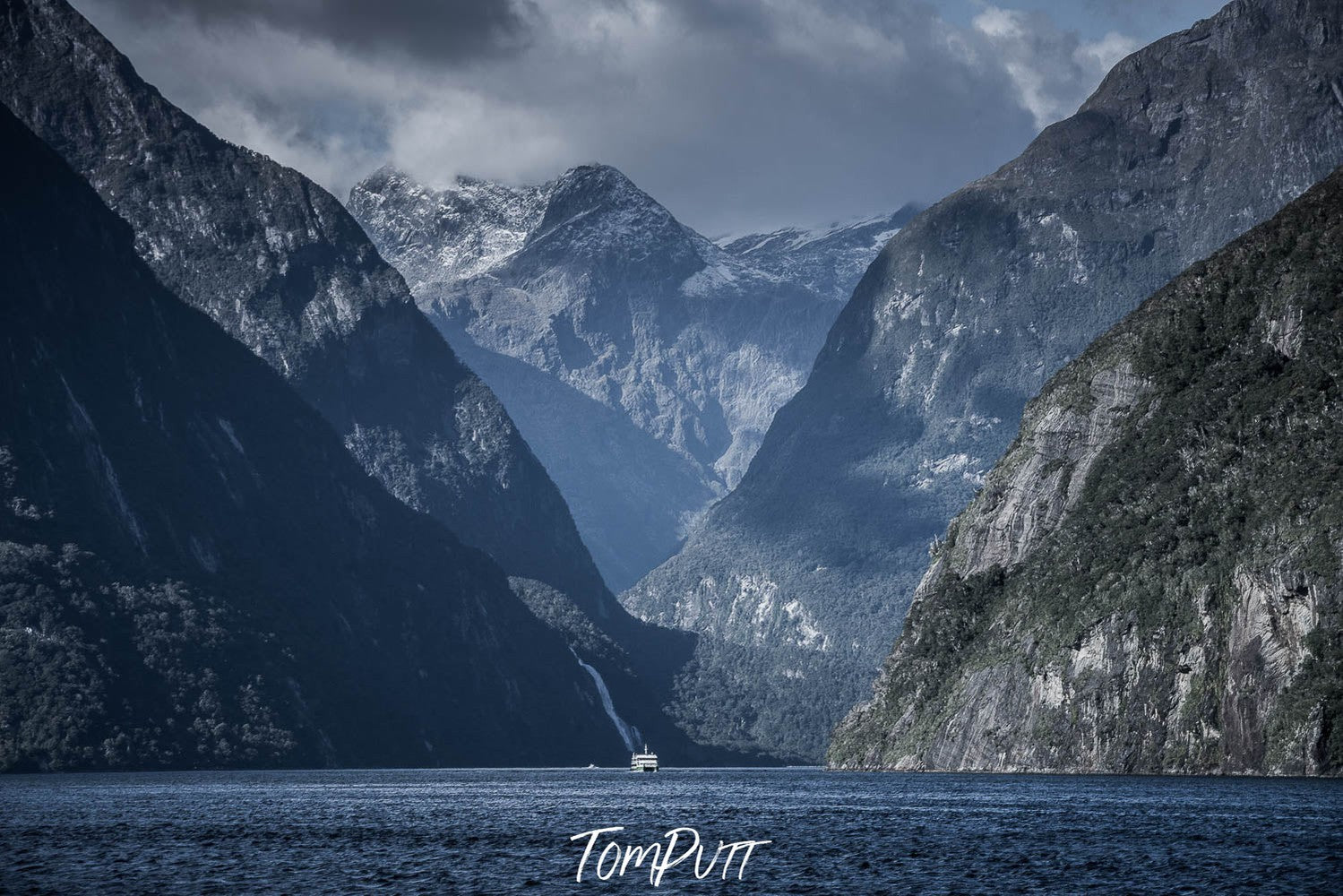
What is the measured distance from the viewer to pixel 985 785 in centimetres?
19238

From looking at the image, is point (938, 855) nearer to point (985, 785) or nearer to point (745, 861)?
point (745, 861)

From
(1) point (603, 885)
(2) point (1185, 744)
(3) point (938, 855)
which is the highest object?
(1) point (603, 885)

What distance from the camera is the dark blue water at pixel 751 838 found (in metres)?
96.8

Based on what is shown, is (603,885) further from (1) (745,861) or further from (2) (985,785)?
(2) (985,785)

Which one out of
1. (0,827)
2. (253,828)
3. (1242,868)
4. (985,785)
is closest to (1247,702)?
(985,785)

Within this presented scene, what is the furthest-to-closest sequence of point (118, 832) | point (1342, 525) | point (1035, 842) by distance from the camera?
point (1342, 525)
point (118, 832)
point (1035, 842)

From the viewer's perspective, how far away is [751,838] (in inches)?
5020

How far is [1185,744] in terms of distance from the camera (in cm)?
19750

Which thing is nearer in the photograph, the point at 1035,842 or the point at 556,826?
the point at 1035,842

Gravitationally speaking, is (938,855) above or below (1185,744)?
above

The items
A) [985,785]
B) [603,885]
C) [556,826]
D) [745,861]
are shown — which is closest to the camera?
[603,885]

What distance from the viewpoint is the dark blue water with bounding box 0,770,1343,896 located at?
9675 centimetres

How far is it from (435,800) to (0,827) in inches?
2371

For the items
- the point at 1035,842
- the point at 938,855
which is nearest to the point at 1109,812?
the point at 1035,842
